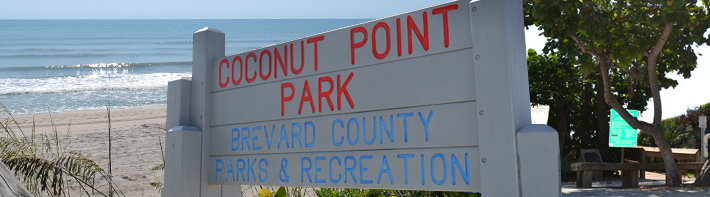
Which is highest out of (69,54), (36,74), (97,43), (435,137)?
(97,43)

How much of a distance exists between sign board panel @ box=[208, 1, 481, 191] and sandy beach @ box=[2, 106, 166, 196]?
3.09 m

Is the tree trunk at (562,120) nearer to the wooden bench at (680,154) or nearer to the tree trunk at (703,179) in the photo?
the wooden bench at (680,154)

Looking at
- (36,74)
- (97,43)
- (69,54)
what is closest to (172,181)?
(36,74)

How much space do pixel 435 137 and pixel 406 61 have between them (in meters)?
0.32

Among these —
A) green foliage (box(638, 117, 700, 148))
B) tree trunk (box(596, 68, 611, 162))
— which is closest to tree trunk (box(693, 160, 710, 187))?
tree trunk (box(596, 68, 611, 162))

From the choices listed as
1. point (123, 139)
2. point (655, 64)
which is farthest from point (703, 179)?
point (123, 139)

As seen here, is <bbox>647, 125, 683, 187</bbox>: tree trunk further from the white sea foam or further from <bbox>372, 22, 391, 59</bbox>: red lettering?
the white sea foam

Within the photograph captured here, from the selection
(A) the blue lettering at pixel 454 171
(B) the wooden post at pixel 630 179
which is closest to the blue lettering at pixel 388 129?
(A) the blue lettering at pixel 454 171

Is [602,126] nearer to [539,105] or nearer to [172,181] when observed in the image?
[539,105]

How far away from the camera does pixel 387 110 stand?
1927 mm

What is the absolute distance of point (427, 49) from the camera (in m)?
1.81

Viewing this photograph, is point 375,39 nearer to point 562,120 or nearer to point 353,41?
point 353,41

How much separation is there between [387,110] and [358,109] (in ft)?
0.50

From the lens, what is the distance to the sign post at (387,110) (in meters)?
1.59
